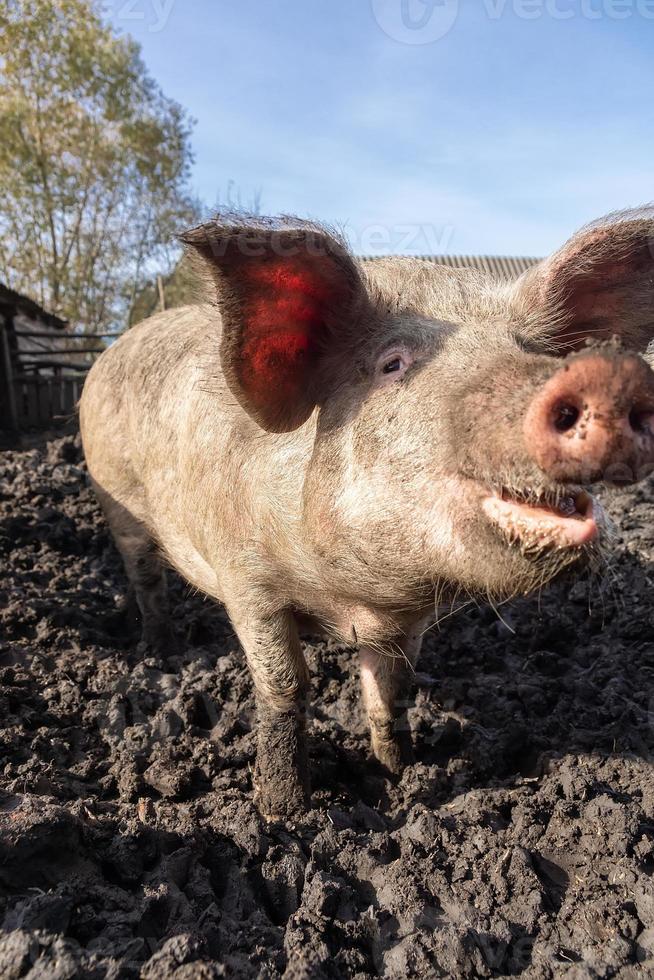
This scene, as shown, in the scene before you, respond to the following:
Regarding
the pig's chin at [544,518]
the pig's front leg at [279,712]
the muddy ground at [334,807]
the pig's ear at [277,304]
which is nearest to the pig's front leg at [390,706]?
the muddy ground at [334,807]

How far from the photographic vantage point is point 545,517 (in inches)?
77.9

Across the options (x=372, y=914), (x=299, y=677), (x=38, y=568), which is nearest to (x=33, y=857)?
(x=372, y=914)

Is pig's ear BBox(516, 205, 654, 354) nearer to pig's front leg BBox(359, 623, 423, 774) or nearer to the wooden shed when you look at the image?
pig's front leg BBox(359, 623, 423, 774)

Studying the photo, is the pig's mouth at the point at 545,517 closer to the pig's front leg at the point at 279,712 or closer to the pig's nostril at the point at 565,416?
the pig's nostril at the point at 565,416

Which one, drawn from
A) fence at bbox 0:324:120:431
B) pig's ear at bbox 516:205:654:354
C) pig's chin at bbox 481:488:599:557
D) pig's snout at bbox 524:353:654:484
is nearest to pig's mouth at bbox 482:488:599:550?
pig's chin at bbox 481:488:599:557

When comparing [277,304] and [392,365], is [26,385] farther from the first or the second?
[392,365]

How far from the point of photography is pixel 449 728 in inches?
151

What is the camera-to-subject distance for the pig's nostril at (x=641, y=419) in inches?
70.8

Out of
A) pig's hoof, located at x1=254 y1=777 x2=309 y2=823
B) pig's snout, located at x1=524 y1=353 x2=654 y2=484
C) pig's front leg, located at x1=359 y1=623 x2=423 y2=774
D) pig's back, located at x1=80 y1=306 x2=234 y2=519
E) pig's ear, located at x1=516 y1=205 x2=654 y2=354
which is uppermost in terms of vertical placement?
pig's ear, located at x1=516 y1=205 x2=654 y2=354

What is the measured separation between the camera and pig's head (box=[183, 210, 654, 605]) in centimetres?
184

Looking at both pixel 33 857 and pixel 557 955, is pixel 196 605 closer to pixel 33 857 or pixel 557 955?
pixel 33 857

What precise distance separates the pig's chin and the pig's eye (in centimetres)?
62

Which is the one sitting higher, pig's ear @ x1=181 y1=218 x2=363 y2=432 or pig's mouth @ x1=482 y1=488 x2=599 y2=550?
pig's ear @ x1=181 y1=218 x2=363 y2=432

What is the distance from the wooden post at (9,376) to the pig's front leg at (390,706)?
1142cm
